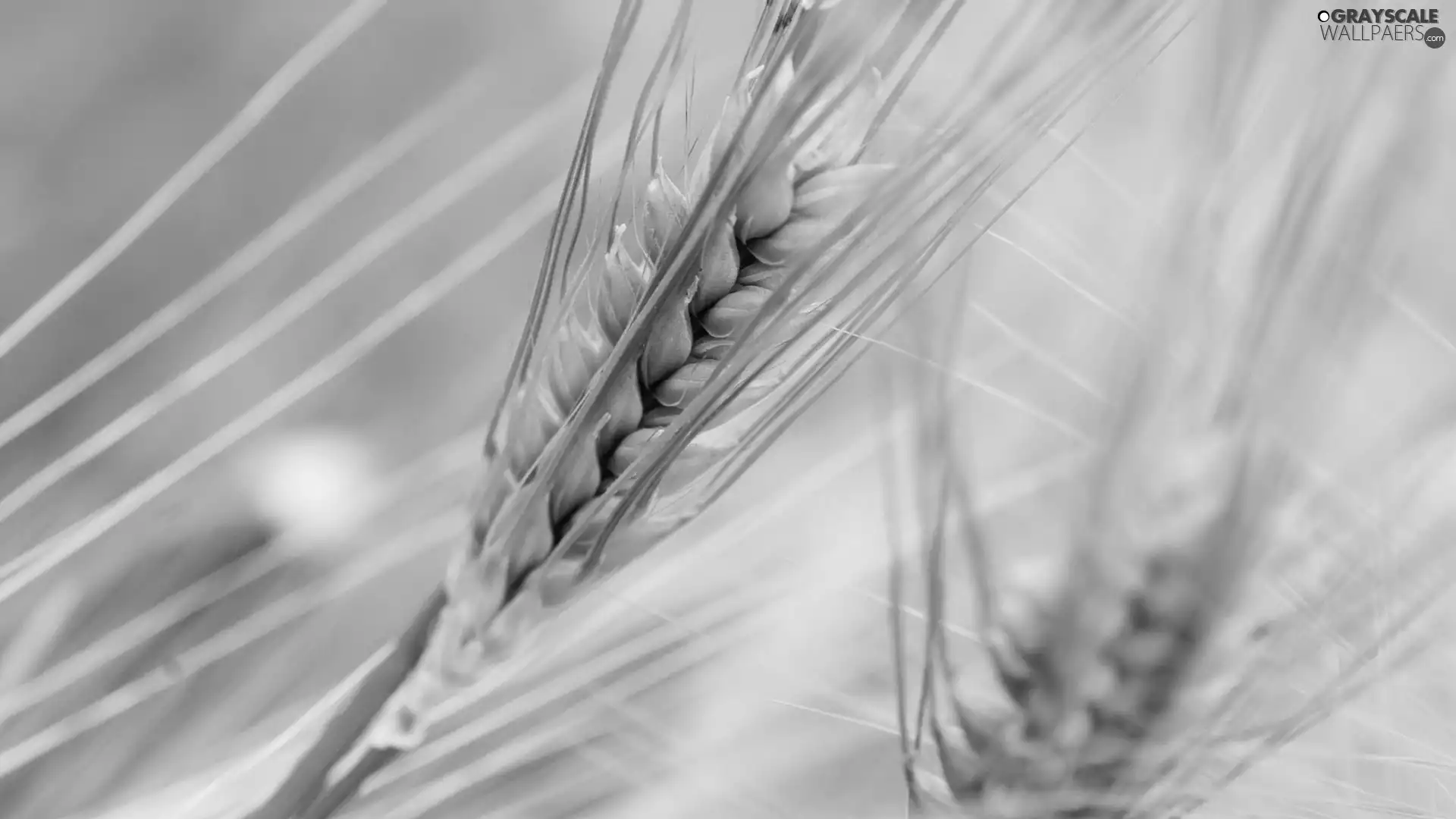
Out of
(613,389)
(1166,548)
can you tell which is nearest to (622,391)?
(613,389)

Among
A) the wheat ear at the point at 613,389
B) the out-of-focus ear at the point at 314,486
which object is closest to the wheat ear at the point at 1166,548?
the wheat ear at the point at 613,389

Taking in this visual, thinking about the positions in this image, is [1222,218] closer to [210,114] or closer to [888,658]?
[888,658]

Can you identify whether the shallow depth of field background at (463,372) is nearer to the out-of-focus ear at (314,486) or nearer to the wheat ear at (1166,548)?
the out-of-focus ear at (314,486)

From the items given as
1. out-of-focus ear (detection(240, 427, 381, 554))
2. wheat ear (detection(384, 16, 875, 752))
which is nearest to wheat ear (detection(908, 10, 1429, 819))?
wheat ear (detection(384, 16, 875, 752))

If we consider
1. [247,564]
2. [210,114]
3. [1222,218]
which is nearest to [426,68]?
[210,114]

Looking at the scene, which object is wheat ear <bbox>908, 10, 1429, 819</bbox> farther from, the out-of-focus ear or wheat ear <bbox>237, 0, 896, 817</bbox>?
the out-of-focus ear

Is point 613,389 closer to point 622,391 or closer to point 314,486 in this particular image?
point 622,391

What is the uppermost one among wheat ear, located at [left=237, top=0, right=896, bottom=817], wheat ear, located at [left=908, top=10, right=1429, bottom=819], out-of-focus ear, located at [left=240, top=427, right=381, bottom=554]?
out-of-focus ear, located at [left=240, top=427, right=381, bottom=554]
